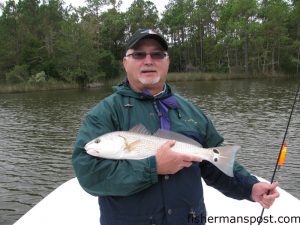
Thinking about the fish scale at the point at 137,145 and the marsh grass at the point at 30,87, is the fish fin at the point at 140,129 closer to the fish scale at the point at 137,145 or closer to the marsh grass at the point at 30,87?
the fish scale at the point at 137,145

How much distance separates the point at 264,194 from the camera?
126 inches

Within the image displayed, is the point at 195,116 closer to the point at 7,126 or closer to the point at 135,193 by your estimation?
the point at 135,193

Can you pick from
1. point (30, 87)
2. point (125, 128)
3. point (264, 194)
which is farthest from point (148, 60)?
point (30, 87)

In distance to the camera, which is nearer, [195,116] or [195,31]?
[195,116]

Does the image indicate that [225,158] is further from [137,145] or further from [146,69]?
[146,69]

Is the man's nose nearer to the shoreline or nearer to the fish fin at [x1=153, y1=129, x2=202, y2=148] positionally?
the fish fin at [x1=153, y1=129, x2=202, y2=148]

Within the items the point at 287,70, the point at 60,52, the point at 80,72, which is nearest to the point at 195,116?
the point at 80,72

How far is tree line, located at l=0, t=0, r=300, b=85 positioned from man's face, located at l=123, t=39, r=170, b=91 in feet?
179

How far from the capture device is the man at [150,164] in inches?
103

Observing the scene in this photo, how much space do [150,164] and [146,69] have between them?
806 mm

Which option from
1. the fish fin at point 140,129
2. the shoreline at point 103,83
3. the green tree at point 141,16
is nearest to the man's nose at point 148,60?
the fish fin at point 140,129

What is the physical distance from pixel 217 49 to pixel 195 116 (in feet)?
251

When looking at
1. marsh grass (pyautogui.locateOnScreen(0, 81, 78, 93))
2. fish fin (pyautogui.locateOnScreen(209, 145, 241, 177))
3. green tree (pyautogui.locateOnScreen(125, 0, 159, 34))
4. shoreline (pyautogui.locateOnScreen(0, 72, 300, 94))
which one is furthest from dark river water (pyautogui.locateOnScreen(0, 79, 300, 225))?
green tree (pyautogui.locateOnScreen(125, 0, 159, 34))

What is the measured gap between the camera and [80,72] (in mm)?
60094
